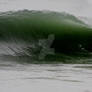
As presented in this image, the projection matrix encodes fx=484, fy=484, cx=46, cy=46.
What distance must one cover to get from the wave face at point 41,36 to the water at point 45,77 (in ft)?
0.94

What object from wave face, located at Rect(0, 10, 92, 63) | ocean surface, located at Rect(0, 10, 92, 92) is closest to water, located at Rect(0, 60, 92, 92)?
ocean surface, located at Rect(0, 10, 92, 92)

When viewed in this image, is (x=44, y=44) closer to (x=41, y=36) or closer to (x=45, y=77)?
(x=41, y=36)

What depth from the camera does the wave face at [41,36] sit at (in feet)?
16.1

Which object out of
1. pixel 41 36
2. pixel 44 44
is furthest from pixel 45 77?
pixel 41 36

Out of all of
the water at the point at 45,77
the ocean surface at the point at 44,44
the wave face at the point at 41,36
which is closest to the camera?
the water at the point at 45,77

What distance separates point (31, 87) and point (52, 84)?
0.21m

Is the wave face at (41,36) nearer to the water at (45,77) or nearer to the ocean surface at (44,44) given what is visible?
the ocean surface at (44,44)

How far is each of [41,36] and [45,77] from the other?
1.00 meters

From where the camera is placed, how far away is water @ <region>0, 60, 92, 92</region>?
357cm

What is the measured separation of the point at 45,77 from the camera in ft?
13.2

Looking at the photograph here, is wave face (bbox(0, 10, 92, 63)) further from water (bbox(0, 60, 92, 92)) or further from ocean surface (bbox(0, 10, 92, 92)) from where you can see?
water (bbox(0, 60, 92, 92))

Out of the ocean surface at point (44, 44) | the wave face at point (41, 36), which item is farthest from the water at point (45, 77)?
the wave face at point (41, 36)

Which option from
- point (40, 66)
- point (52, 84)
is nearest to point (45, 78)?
point (52, 84)

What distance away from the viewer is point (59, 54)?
4918 millimetres
